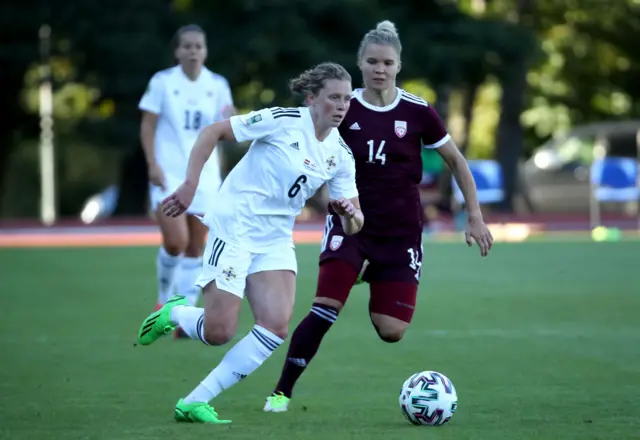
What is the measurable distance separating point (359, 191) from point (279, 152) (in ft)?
2.88

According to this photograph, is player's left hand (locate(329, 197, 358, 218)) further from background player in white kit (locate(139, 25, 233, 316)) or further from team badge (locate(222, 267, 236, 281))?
background player in white kit (locate(139, 25, 233, 316))

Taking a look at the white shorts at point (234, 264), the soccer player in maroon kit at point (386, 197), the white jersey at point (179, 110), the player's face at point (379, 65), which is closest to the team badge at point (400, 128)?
the soccer player in maroon kit at point (386, 197)

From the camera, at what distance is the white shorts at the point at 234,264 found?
7.25 m

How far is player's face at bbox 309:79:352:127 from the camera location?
7.30 m

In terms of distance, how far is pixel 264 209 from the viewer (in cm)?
739

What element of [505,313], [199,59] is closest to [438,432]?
[199,59]

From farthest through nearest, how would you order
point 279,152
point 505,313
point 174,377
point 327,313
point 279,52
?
1. point 279,52
2. point 505,313
3. point 174,377
4. point 327,313
5. point 279,152

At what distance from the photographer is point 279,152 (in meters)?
7.41

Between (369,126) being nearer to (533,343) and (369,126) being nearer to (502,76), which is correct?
(533,343)

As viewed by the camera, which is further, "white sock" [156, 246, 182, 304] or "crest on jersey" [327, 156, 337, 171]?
"white sock" [156, 246, 182, 304]

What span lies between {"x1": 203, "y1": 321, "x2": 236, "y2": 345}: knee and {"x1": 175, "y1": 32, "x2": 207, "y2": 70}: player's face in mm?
4270

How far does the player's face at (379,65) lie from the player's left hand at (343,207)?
3.18 feet

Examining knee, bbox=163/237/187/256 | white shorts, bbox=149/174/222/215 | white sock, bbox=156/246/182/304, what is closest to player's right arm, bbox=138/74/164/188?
white shorts, bbox=149/174/222/215

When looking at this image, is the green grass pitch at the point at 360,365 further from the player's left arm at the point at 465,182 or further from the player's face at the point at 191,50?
the player's face at the point at 191,50
